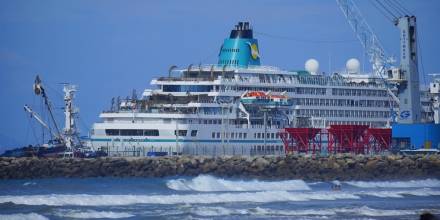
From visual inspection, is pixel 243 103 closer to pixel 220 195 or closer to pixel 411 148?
pixel 411 148

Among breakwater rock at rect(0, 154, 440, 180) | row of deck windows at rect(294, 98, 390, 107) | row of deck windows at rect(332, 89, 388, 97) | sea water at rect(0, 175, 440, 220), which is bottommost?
sea water at rect(0, 175, 440, 220)

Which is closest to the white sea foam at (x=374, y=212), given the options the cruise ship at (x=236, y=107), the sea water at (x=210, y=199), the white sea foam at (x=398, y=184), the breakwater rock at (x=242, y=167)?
the sea water at (x=210, y=199)

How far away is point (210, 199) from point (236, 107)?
30.1m

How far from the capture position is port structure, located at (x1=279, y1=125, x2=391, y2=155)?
84.4m

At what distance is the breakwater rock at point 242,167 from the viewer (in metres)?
70.0

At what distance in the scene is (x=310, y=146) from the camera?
283 ft

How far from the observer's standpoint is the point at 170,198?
2222 inches

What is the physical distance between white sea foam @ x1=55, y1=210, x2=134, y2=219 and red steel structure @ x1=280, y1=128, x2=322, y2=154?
→ 3596 centimetres

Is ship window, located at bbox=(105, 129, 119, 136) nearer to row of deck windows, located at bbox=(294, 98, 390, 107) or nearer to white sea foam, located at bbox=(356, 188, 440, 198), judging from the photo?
row of deck windows, located at bbox=(294, 98, 390, 107)

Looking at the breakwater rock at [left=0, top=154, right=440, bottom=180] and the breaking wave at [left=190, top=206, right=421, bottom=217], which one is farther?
the breakwater rock at [left=0, top=154, right=440, bottom=180]

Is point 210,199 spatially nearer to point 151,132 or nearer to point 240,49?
point 151,132

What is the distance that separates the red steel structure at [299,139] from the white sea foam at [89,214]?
1416 inches

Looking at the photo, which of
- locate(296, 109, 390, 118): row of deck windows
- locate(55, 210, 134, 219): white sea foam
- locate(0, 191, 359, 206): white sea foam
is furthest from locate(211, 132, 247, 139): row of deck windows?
locate(55, 210, 134, 219): white sea foam

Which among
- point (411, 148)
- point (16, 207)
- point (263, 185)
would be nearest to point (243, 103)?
point (411, 148)
